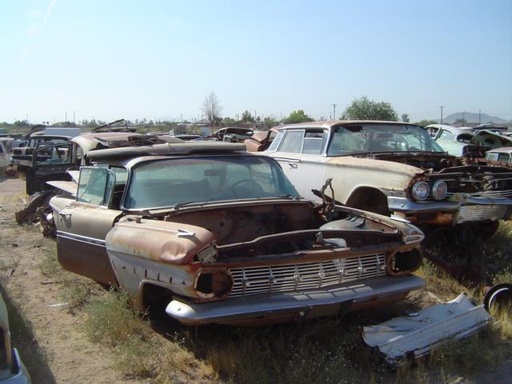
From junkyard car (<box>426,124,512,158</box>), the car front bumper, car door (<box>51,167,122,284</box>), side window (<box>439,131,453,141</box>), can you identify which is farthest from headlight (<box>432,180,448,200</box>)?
side window (<box>439,131,453,141</box>)

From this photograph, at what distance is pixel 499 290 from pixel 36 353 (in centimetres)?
398

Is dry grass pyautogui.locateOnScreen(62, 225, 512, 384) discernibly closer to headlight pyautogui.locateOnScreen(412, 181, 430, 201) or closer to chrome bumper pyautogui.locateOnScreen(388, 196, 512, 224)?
chrome bumper pyautogui.locateOnScreen(388, 196, 512, 224)

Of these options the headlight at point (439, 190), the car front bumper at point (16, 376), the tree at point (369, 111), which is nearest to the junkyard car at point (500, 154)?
the headlight at point (439, 190)

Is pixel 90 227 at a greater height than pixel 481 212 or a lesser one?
greater

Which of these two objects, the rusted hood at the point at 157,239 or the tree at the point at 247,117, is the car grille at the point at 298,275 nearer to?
the rusted hood at the point at 157,239

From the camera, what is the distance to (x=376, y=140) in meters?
7.82

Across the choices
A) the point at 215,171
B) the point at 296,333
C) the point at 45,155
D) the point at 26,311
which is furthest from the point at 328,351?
the point at 45,155

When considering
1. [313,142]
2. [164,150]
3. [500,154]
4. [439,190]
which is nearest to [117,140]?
[164,150]

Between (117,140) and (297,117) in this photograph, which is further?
(297,117)

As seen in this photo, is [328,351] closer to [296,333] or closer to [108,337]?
[296,333]

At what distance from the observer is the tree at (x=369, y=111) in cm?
3145

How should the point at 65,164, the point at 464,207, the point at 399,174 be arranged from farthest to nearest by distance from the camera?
the point at 65,164
the point at 399,174
the point at 464,207

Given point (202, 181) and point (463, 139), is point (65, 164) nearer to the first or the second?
point (202, 181)

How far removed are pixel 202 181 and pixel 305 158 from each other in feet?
10.2
